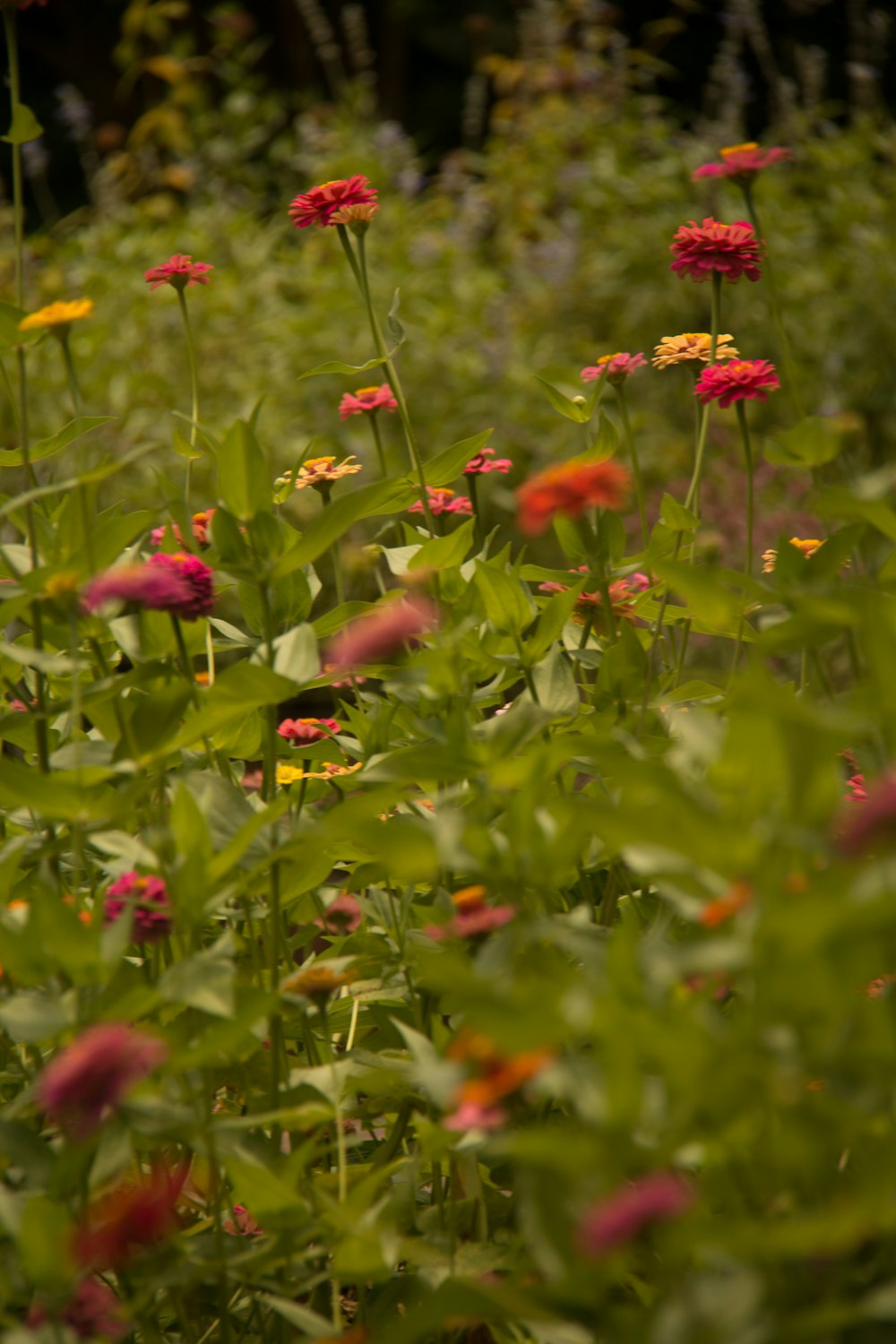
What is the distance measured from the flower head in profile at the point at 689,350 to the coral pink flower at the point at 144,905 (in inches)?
21.1

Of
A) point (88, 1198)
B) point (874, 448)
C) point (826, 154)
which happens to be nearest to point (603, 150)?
point (826, 154)

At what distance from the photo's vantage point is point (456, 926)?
0.64 meters

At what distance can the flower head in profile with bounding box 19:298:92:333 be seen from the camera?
2.35 feet

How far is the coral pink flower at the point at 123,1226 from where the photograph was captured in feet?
1.69

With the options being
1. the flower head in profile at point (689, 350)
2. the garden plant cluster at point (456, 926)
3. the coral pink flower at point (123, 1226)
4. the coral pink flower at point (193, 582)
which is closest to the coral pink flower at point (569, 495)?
the garden plant cluster at point (456, 926)

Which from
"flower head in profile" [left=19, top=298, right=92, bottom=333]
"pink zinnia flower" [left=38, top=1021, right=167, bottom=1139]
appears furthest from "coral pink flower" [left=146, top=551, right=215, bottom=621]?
"pink zinnia flower" [left=38, top=1021, right=167, bottom=1139]

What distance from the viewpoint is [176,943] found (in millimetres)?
807

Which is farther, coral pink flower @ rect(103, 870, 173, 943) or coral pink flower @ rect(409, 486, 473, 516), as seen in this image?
coral pink flower @ rect(409, 486, 473, 516)

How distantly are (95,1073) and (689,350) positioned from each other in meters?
0.70

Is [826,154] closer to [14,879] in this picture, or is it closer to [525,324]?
[525,324]

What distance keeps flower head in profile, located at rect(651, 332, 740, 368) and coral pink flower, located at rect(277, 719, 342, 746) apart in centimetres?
35

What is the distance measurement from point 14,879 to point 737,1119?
1.52 feet

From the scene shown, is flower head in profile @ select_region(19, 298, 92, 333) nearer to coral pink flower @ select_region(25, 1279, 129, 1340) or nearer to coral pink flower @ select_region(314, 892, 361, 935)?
coral pink flower @ select_region(314, 892, 361, 935)

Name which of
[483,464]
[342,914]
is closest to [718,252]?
[483,464]
